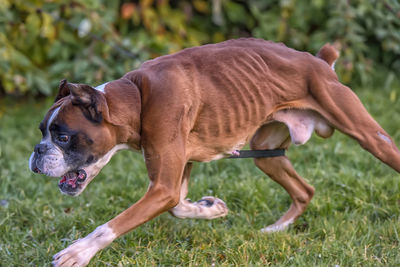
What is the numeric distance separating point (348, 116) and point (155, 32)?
385 cm

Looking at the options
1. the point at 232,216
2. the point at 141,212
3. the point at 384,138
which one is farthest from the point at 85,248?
the point at 384,138

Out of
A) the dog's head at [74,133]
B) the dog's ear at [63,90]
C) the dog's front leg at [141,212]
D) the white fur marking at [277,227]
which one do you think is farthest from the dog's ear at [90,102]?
the white fur marking at [277,227]

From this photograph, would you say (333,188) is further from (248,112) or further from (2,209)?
(2,209)

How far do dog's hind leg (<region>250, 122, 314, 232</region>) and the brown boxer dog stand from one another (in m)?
0.02

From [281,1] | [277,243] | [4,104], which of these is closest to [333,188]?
[277,243]

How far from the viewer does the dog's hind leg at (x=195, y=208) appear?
3449mm

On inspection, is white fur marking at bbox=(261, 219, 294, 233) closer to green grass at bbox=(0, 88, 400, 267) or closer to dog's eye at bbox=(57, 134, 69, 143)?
green grass at bbox=(0, 88, 400, 267)

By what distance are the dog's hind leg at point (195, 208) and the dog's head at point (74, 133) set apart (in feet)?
2.42

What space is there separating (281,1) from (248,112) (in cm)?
390

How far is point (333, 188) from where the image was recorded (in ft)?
14.1

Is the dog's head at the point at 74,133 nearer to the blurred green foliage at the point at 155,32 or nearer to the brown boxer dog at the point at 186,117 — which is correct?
the brown boxer dog at the point at 186,117

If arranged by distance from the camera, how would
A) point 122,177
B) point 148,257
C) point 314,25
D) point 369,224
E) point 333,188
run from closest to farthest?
point 148,257 → point 369,224 → point 333,188 → point 122,177 → point 314,25

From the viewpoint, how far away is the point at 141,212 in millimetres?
2875

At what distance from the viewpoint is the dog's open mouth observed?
2.97 metres
